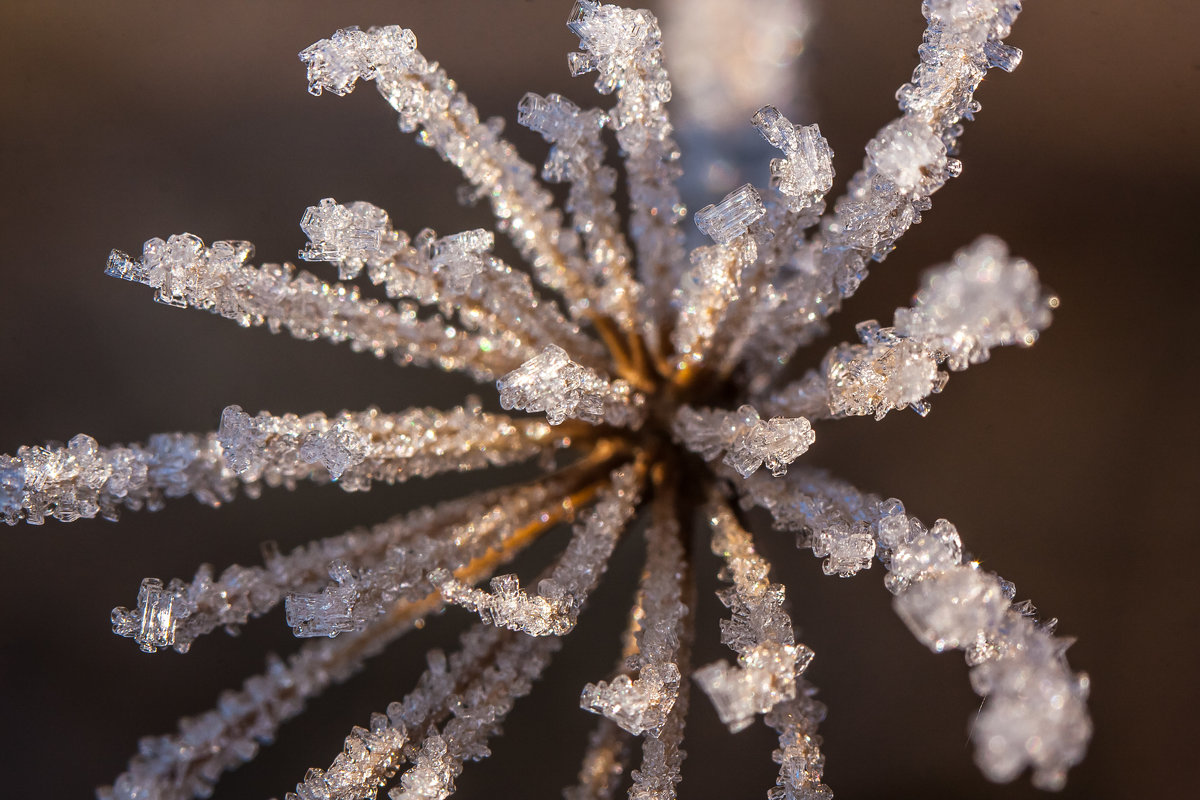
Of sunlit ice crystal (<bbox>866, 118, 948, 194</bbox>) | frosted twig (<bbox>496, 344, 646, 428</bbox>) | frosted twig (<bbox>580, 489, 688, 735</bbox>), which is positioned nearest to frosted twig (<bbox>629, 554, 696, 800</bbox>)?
frosted twig (<bbox>580, 489, 688, 735</bbox>)

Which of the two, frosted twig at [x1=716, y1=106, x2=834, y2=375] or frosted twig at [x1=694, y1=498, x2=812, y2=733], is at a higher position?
frosted twig at [x1=716, y1=106, x2=834, y2=375]

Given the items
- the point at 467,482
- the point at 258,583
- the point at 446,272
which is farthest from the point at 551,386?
the point at 467,482

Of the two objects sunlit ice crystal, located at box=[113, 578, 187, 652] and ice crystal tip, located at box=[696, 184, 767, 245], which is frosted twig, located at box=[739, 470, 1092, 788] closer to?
ice crystal tip, located at box=[696, 184, 767, 245]

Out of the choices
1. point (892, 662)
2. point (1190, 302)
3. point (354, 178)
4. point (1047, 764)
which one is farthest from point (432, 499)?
point (1190, 302)

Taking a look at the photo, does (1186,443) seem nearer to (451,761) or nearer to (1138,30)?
(1138,30)

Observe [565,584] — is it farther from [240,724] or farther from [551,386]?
[240,724]
